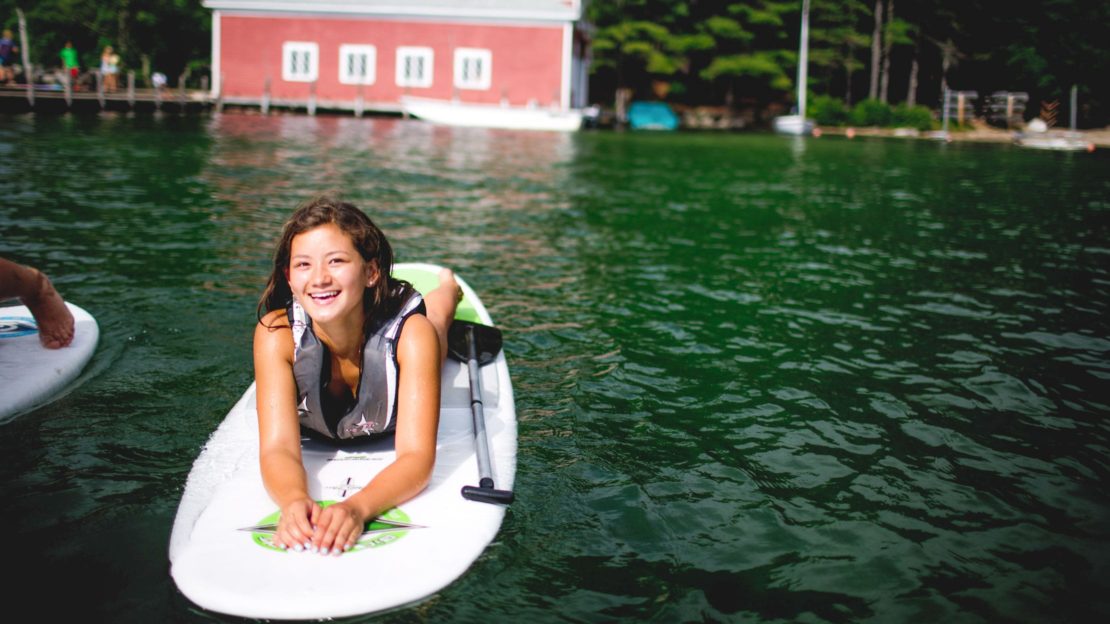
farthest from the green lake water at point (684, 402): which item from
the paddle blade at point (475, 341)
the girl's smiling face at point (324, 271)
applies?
the girl's smiling face at point (324, 271)

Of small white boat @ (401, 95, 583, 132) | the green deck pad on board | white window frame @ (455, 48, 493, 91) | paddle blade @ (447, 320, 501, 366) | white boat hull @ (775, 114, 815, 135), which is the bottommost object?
paddle blade @ (447, 320, 501, 366)

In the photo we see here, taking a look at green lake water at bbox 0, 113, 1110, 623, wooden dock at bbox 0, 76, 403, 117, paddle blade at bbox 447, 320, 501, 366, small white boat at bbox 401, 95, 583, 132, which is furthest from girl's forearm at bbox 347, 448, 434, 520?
small white boat at bbox 401, 95, 583, 132

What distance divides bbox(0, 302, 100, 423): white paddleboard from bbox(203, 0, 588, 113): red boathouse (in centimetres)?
3070

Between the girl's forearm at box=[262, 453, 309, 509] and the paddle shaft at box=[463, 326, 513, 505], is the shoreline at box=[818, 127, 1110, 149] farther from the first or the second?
the girl's forearm at box=[262, 453, 309, 509]

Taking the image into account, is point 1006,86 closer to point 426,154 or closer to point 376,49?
point 376,49

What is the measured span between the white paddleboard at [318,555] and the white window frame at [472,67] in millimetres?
34052

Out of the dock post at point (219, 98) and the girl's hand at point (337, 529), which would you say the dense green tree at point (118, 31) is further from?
the girl's hand at point (337, 529)

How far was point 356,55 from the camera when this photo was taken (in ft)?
122

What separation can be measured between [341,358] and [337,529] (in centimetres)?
84

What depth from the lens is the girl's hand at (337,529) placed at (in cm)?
305

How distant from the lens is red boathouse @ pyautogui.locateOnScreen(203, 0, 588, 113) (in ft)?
118

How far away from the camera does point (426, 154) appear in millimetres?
21312

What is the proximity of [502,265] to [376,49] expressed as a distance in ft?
101

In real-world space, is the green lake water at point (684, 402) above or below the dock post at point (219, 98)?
below
